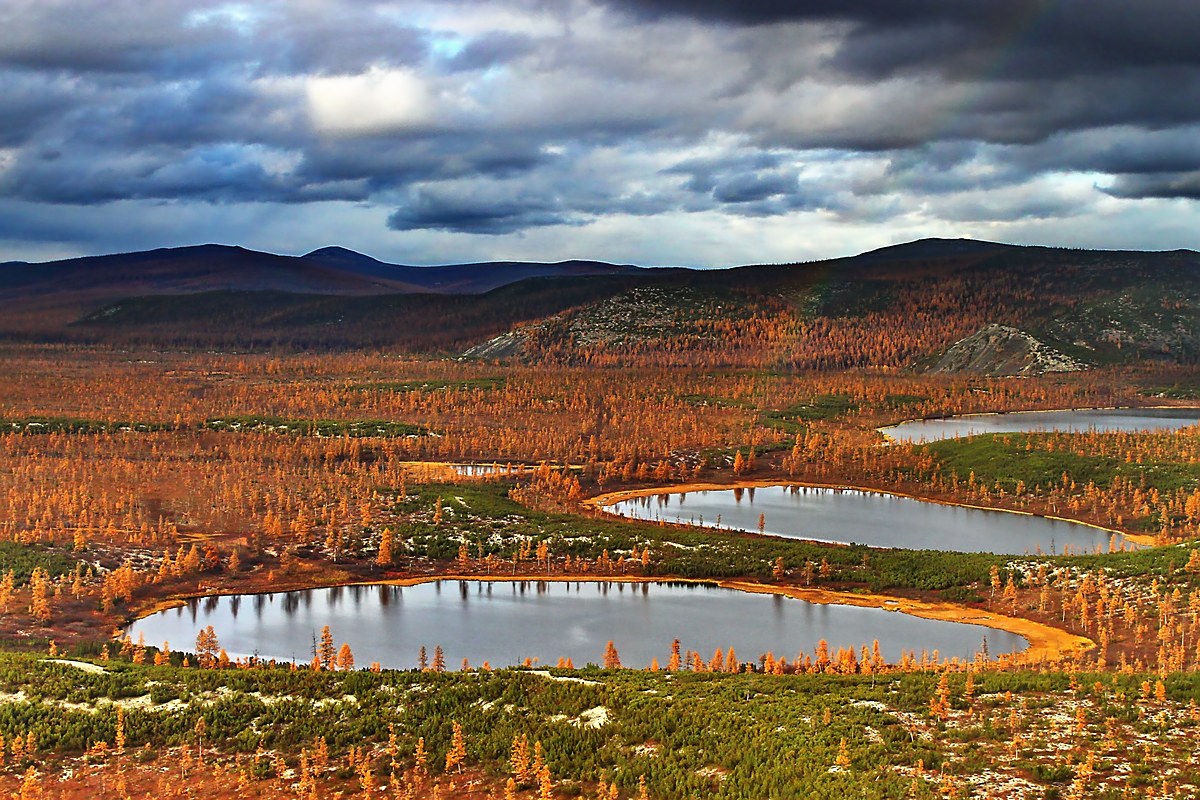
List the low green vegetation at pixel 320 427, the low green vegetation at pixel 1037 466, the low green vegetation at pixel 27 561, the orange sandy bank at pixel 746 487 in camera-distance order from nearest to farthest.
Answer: the low green vegetation at pixel 27 561, the orange sandy bank at pixel 746 487, the low green vegetation at pixel 1037 466, the low green vegetation at pixel 320 427

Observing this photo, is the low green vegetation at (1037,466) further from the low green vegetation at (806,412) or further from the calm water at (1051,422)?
the low green vegetation at (806,412)

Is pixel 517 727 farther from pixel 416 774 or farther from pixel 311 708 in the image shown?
pixel 311 708

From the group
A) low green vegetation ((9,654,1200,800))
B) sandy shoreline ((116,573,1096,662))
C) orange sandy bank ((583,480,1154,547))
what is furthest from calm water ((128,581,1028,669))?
orange sandy bank ((583,480,1154,547))

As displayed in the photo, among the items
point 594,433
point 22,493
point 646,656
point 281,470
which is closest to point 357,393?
point 594,433

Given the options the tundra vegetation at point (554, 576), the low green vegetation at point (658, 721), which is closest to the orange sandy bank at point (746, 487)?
the tundra vegetation at point (554, 576)

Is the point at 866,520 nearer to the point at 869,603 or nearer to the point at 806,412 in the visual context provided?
the point at 869,603
